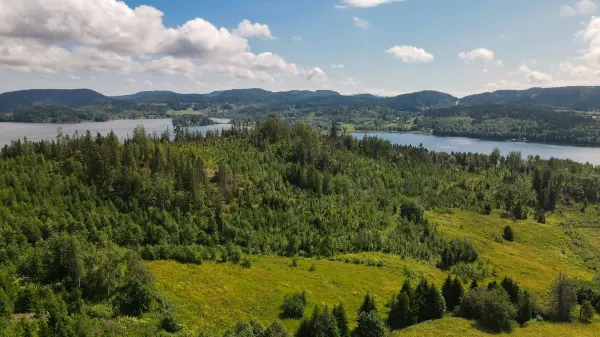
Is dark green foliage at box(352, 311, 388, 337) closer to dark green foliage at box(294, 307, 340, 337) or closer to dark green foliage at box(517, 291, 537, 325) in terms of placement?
dark green foliage at box(294, 307, 340, 337)

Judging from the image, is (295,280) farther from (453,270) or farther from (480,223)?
(480,223)

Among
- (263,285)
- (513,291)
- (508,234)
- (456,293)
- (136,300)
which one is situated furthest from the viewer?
(508,234)

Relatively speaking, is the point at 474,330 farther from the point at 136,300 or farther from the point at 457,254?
the point at 136,300

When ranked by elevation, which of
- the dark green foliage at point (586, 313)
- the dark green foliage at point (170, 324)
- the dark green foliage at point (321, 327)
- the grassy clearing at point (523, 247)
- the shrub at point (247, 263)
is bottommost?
the grassy clearing at point (523, 247)

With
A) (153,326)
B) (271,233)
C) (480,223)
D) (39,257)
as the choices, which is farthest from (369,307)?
(480,223)

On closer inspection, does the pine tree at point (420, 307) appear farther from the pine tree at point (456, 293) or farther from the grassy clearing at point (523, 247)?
the grassy clearing at point (523, 247)

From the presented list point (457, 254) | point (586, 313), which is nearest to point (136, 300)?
point (586, 313)

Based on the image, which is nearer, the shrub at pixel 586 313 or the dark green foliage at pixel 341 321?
the dark green foliage at pixel 341 321

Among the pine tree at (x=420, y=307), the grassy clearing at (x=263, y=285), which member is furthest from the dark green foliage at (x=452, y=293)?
the grassy clearing at (x=263, y=285)
